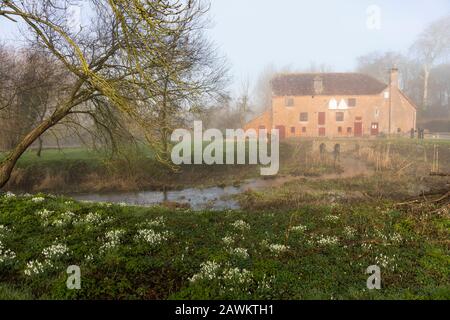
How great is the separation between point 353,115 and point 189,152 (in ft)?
117

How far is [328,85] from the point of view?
59.1 m

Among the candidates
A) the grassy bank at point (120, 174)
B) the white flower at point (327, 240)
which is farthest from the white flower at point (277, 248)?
the grassy bank at point (120, 174)

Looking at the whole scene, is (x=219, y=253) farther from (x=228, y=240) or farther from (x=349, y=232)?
(x=349, y=232)

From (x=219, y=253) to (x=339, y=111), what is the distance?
182 feet

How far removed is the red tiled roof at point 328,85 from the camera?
58.2 meters

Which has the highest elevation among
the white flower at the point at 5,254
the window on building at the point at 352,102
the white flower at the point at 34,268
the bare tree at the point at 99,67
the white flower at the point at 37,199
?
the window on building at the point at 352,102

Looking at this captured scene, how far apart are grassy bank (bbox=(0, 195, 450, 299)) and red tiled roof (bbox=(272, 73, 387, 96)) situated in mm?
49342

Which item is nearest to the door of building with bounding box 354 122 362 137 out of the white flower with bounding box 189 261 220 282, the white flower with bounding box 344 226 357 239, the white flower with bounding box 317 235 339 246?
the white flower with bounding box 344 226 357 239

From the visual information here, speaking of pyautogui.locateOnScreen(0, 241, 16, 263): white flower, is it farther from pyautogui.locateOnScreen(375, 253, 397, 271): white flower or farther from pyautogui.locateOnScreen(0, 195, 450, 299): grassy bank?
pyautogui.locateOnScreen(375, 253, 397, 271): white flower

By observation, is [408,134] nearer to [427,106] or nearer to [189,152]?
[427,106]

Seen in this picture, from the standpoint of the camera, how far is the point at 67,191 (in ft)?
85.0

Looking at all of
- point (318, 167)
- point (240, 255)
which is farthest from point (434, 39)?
point (240, 255)

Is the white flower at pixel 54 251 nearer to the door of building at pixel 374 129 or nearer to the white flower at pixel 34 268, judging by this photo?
the white flower at pixel 34 268

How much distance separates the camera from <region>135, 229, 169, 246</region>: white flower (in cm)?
853
